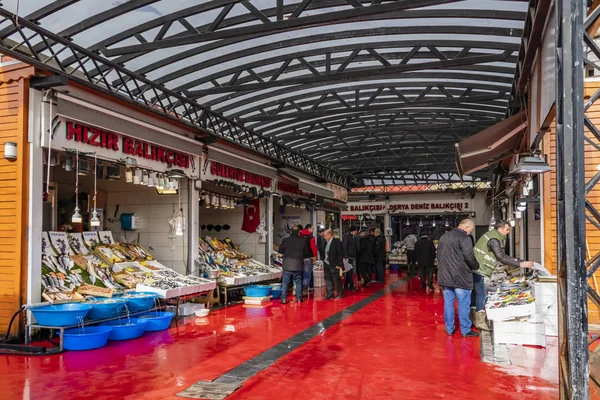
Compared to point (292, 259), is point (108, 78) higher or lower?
higher

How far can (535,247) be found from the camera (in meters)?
12.8

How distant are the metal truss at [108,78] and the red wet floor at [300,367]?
393cm

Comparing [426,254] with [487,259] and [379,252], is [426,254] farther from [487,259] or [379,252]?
[487,259]

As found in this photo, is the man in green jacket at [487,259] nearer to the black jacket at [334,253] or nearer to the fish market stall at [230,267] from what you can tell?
the black jacket at [334,253]

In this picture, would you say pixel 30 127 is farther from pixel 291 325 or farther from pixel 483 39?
pixel 483 39

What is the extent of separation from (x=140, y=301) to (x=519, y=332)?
565 cm

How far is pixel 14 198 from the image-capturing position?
7.07 meters

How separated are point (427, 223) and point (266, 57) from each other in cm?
2007

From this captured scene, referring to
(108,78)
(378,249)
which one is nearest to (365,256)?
(378,249)

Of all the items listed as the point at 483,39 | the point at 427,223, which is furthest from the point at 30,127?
the point at 427,223

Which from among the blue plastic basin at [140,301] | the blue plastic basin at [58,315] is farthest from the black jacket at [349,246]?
the blue plastic basin at [58,315]

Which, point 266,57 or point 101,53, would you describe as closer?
point 101,53

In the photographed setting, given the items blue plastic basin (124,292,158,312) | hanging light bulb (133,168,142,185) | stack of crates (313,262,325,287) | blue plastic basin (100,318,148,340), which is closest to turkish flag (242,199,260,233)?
stack of crates (313,262,325,287)

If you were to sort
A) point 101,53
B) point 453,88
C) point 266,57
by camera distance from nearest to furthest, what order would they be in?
point 101,53, point 266,57, point 453,88
